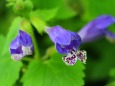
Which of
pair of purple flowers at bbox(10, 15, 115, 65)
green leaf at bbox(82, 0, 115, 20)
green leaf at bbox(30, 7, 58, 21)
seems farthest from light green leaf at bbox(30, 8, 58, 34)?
green leaf at bbox(82, 0, 115, 20)

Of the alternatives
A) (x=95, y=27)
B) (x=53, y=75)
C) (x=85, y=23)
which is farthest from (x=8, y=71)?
(x=85, y=23)

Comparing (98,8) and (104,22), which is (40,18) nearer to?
(104,22)

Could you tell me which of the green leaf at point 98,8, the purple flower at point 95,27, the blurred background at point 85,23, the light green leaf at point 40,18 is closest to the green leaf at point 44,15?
the light green leaf at point 40,18

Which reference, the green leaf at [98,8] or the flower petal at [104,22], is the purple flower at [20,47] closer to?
the flower petal at [104,22]

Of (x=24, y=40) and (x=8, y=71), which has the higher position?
(x=24, y=40)

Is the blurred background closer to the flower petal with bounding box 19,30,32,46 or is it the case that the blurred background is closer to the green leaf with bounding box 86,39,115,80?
the green leaf with bounding box 86,39,115,80
